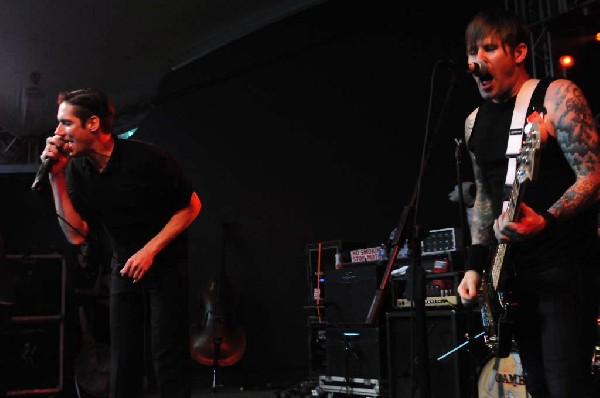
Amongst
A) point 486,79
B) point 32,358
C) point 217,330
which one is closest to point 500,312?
point 486,79

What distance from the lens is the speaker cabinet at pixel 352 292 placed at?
548 centimetres

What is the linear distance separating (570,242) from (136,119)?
296 inches

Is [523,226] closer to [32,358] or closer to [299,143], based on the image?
[299,143]

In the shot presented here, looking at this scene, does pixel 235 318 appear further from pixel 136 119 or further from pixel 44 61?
pixel 44 61

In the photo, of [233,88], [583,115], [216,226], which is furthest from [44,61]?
[583,115]

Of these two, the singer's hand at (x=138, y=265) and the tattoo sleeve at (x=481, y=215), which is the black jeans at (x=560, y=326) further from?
the singer's hand at (x=138, y=265)

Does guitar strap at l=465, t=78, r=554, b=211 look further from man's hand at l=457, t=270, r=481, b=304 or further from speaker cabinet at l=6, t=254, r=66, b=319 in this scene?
speaker cabinet at l=6, t=254, r=66, b=319

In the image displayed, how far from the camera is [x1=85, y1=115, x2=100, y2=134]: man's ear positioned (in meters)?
2.87

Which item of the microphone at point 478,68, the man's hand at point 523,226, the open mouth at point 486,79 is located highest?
the microphone at point 478,68

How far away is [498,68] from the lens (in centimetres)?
213

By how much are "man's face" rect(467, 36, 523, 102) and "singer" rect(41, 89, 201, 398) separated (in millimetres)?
1337

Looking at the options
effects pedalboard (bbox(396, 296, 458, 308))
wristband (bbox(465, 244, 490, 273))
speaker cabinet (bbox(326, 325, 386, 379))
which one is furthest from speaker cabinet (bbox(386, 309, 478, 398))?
wristband (bbox(465, 244, 490, 273))

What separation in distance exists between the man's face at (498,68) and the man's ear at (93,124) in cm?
154

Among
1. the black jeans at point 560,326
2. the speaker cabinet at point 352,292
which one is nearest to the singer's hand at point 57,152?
the black jeans at point 560,326
